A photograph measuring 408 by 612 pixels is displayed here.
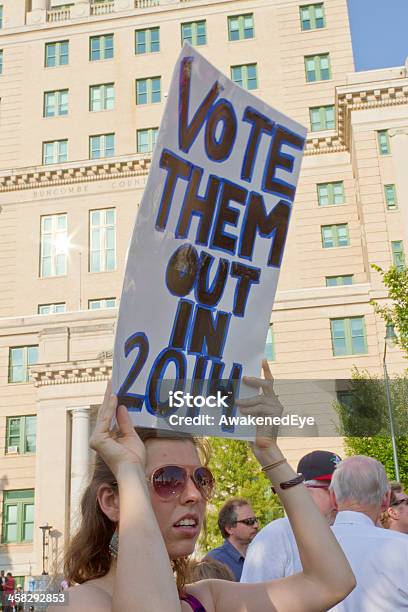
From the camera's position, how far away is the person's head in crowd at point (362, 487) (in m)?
4.30

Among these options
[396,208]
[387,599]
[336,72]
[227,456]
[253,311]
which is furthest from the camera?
[336,72]

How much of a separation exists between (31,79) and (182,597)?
51.7 meters

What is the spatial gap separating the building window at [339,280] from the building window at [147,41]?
792 inches

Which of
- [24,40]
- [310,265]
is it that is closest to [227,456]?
[310,265]

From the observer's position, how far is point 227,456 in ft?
102

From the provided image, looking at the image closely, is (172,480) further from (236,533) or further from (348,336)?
(348,336)

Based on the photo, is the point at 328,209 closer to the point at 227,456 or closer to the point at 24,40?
the point at 227,456

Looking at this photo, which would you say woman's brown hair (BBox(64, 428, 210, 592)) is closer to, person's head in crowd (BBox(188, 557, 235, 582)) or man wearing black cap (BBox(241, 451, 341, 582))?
person's head in crowd (BBox(188, 557, 235, 582))

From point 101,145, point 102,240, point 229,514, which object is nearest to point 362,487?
point 229,514

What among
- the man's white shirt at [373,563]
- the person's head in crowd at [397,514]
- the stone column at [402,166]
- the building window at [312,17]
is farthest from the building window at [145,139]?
the man's white shirt at [373,563]

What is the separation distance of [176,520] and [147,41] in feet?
167

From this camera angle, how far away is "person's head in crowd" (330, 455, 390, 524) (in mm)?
4305

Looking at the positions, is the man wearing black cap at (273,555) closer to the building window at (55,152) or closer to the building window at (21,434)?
the building window at (21,434)

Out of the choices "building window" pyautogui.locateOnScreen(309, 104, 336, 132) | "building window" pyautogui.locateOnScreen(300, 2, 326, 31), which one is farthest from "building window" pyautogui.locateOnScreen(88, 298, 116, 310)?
"building window" pyautogui.locateOnScreen(300, 2, 326, 31)
